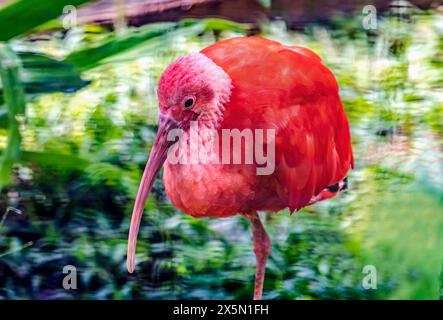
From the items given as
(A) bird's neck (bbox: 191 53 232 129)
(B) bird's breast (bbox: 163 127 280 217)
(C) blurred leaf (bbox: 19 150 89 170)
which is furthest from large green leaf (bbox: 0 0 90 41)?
(B) bird's breast (bbox: 163 127 280 217)

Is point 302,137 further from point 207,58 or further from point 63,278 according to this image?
point 63,278

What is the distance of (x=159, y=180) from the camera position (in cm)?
330

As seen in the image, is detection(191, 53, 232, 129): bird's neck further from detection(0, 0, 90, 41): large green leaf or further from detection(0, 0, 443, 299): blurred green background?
detection(0, 0, 90, 41): large green leaf

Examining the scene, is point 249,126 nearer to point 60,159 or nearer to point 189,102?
point 189,102

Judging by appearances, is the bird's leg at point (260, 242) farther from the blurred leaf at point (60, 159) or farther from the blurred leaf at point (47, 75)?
the blurred leaf at point (47, 75)

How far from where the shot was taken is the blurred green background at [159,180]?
3264 mm

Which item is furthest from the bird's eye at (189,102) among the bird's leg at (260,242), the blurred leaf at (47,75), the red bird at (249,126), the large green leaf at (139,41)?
the bird's leg at (260,242)

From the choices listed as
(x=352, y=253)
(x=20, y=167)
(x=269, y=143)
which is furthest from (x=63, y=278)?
(x=352, y=253)

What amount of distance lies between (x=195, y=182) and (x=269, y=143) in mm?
401

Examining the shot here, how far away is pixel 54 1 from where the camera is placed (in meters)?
3.23

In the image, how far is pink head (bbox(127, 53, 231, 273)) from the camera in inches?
123

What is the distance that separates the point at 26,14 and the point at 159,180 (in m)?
1.04

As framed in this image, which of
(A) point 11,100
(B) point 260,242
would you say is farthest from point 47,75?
(B) point 260,242

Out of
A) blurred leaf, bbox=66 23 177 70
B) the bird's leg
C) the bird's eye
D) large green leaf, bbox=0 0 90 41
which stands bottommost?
the bird's leg
